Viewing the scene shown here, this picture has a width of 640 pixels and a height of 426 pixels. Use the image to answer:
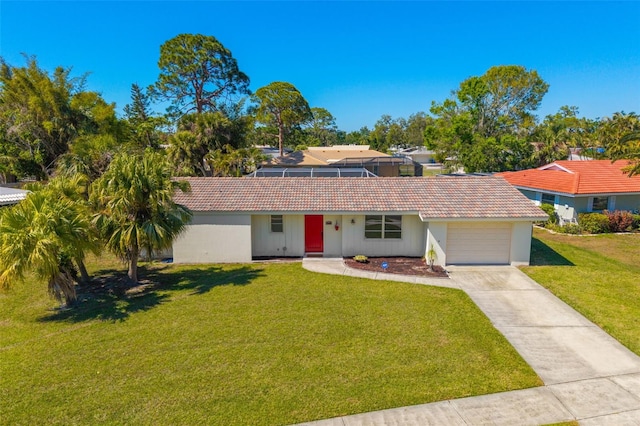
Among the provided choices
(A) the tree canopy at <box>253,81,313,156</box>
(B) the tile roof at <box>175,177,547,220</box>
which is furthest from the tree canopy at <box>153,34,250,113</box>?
(B) the tile roof at <box>175,177,547,220</box>

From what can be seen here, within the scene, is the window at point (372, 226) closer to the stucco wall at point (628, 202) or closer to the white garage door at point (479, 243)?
the white garage door at point (479, 243)

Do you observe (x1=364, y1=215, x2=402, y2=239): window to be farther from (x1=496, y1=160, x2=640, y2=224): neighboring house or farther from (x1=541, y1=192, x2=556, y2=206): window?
(x1=541, y1=192, x2=556, y2=206): window

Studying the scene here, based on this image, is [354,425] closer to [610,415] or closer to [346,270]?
[610,415]

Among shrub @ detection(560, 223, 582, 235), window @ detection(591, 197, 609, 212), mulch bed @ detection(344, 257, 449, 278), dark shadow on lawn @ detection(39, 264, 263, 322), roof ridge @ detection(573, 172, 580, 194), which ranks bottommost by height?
dark shadow on lawn @ detection(39, 264, 263, 322)

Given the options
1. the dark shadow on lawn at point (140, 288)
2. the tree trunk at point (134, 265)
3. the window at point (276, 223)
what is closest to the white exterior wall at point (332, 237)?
the window at point (276, 223)

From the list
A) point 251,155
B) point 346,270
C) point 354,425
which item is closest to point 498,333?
point 354,425

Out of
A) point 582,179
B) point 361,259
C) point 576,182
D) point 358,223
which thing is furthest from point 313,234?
point 582,179

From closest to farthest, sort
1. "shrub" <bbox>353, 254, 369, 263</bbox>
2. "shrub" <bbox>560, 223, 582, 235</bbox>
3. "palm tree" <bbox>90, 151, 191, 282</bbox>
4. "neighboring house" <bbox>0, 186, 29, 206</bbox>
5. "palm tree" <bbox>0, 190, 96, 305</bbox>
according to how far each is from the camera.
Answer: "palm tree" <bbox>0, 190, 96, 305</bbox> → "palm tree" <bbox>90, 151, 191, 282</bbox> → "shrub" <bbox>353, 254, 369, 263</bbox> → "neighboring house" <bbox>0, 186, 29, 206</bbox> → "shrub" <bbox>560, 223, 582, 235</bbox>
